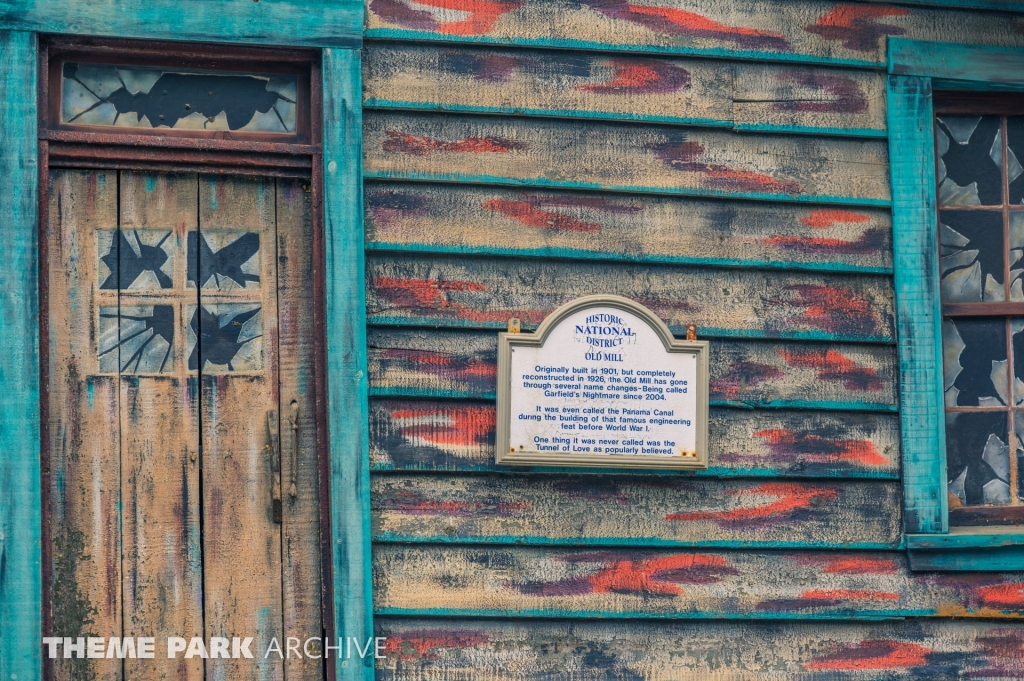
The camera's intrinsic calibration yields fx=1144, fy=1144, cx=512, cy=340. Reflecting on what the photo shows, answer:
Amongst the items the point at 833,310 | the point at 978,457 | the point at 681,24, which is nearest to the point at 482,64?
the point at 681,24

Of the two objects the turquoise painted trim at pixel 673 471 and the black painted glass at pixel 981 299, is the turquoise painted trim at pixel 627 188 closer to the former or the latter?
the black painted glass at pixel 981 299

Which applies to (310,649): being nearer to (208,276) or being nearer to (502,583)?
(502,583)

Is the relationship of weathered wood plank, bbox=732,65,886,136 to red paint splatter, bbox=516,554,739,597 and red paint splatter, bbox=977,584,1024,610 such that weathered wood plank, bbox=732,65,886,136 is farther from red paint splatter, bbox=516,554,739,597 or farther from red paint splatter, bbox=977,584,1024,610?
red paint splatter, bbox=977,584,1024,610

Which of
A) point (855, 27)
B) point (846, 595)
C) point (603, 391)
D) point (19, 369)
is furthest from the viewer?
point (855, 27)

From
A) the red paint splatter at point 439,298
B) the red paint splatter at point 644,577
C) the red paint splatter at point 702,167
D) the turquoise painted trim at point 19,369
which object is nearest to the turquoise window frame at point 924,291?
the red paint splatter at point 702,167

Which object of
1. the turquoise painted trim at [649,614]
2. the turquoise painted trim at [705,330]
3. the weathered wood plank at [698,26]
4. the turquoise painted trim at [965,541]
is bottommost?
the turquoise painted trim at [649,614]

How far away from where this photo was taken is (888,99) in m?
3.82

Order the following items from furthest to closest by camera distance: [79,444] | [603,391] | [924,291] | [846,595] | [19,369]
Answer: [924,291] < [846,595] < [603,391] < [79,444] < [19,369]

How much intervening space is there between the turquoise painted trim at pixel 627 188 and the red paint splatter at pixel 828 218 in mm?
32

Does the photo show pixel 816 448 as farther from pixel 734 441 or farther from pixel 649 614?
pixel 649 614

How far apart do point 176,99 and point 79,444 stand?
110 cm

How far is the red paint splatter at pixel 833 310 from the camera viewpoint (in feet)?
12.2

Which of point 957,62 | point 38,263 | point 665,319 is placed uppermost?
point 957,62

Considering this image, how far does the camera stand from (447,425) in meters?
3.52
